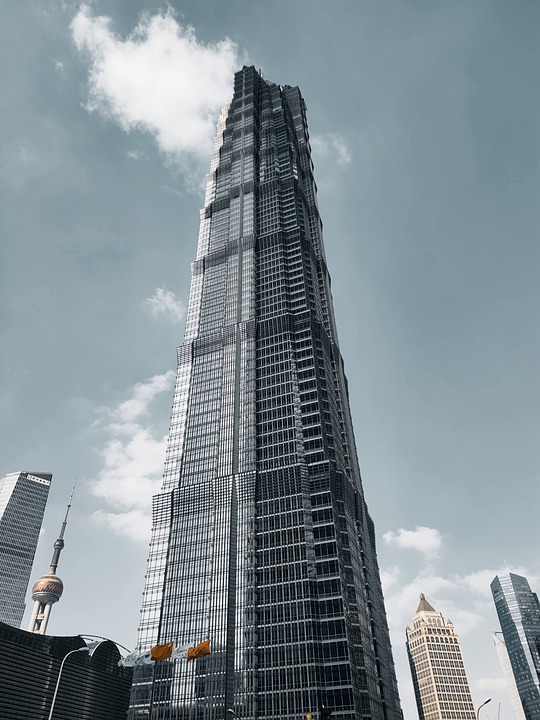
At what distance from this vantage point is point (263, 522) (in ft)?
417

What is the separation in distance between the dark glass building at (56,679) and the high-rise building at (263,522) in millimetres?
22285

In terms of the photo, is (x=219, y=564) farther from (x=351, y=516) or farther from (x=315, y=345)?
(x=315, y=345)

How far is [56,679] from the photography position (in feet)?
420

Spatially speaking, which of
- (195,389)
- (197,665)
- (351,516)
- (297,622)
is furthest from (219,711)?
(195,389)

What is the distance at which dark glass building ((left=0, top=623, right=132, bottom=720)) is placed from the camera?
4437 inches

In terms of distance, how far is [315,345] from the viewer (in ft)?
508

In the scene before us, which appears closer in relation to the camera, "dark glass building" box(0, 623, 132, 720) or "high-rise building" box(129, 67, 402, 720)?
"high-rise building" box(129, 67, 402, 720)

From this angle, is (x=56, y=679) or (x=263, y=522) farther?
(x=56, y=679)

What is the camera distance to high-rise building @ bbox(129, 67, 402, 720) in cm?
→ 10819

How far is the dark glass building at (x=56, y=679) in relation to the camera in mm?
112688

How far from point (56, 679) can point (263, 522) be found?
6015 centimetres

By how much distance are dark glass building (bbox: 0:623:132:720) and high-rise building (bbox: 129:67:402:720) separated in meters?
22.3

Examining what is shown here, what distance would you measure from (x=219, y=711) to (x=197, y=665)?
10240mm

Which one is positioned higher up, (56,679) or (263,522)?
(263,522)
